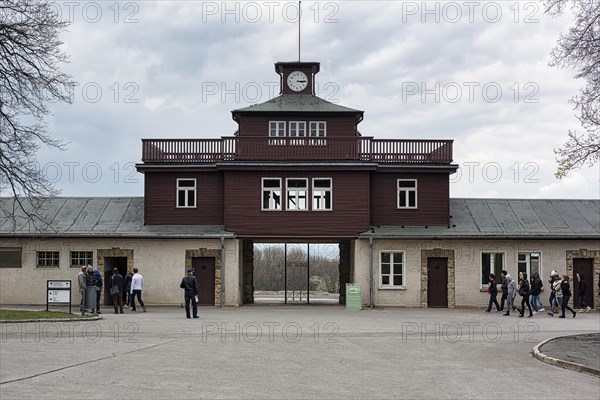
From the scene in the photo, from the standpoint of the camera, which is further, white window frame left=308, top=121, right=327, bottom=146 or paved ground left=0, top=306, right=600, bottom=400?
white window frame left=308, top=121, right=327, bottom=146

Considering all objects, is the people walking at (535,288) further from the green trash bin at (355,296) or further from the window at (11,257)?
the window at (11,257)

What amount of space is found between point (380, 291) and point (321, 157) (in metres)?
6.28

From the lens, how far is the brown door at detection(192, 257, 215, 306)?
106ft

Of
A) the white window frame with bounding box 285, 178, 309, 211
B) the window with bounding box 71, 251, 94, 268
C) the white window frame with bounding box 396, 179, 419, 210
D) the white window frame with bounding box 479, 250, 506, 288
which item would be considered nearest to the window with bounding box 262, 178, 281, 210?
the white window frame with bounding box 285, 178, 309, 211

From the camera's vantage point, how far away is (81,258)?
1289 inches

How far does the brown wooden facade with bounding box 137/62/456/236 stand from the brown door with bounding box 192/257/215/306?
70.6 inches

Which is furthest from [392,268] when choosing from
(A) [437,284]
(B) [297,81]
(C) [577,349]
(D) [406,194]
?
(C) [577,349]

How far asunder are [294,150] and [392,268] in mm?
6608

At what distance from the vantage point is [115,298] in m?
27.1

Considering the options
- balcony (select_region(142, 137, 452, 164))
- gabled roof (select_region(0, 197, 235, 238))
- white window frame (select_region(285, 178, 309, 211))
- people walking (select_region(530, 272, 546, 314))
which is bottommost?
people walking (select_region(530, 272, 546, 314))

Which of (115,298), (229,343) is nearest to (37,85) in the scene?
(115,298)

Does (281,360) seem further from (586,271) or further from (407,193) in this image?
(586,271)

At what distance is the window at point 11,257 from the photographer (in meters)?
32.8

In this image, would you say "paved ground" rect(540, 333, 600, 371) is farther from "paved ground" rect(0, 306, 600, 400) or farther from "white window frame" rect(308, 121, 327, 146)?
"white window frame" rect(308, 121, 327, 146)
